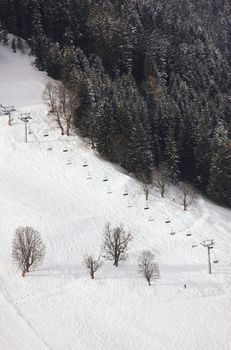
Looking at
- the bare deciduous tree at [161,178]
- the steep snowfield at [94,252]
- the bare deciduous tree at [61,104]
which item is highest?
the bare deciduous tree at [61,104]

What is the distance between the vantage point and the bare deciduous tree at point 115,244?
66.0 m

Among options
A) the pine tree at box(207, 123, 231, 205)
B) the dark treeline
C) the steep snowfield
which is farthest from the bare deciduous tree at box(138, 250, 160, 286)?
the pine tree at box(207, 123, 231, 205)

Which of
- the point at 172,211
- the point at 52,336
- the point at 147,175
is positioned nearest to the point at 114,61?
the point at 147,175

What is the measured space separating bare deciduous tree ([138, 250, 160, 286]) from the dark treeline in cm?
2003

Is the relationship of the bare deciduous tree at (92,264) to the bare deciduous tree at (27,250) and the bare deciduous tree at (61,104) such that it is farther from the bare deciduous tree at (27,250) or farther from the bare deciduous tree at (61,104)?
the bare deciduous tree at (61,104)

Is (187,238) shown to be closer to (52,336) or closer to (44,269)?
(44,269)

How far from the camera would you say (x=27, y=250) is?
2445 inches

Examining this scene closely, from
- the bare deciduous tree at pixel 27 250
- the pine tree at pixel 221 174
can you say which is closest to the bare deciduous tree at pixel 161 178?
the pine tree at pixel 221 174

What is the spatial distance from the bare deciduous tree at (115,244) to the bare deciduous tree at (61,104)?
28.3 meters

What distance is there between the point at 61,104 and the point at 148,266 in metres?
40.9

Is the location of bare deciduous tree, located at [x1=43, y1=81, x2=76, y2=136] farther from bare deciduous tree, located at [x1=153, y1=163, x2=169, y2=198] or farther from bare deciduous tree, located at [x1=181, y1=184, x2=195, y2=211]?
bare deciduous tree, located at [x1=181, y1=184, x2=195, y2=211]

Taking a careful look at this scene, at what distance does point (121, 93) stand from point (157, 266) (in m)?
39.0

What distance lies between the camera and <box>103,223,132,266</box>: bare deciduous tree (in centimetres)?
6600

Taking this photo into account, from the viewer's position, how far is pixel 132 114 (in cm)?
8975
